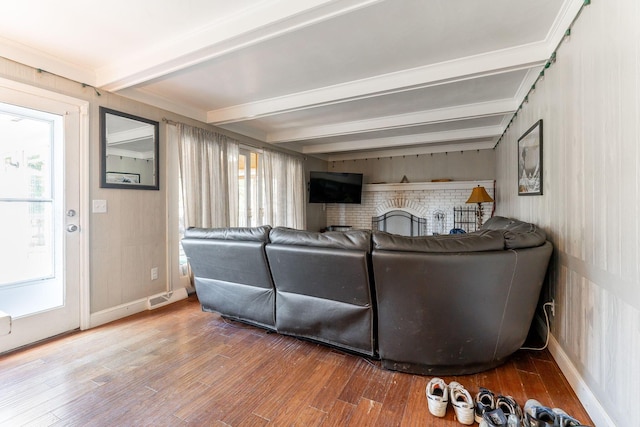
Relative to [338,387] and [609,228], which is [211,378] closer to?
[338,387]

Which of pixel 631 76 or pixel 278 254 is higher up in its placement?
pixel 631 76

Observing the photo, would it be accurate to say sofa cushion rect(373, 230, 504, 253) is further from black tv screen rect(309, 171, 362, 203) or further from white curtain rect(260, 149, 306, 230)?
black tv screen rect(309, 171, 362, 203)

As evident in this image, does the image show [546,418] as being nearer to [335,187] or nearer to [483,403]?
[483,403]

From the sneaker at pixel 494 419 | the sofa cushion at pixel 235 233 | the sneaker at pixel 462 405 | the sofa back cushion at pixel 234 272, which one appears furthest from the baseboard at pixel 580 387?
the sofa cushion at pixel 235 233

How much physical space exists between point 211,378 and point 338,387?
0.80 metres

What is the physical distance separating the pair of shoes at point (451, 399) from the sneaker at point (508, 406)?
→ 0.15 metres

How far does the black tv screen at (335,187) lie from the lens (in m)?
6.04

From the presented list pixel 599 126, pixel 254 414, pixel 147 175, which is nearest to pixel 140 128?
pixel 147 175

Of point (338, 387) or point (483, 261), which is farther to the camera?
point (338, 387)

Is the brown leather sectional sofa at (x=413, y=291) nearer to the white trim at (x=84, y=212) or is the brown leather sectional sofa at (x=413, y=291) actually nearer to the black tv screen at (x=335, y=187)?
the white trim at (x=84, y=212)

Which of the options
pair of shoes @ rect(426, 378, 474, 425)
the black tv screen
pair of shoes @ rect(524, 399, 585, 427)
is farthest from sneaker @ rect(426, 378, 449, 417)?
the black tv screen

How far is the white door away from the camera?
7.26 ft

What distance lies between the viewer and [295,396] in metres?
1.63

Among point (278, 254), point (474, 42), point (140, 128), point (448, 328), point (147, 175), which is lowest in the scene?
point (448, 328)
